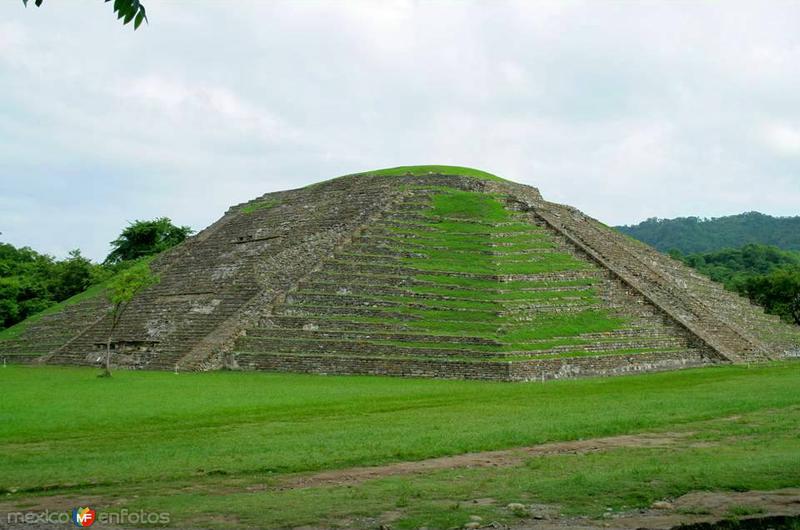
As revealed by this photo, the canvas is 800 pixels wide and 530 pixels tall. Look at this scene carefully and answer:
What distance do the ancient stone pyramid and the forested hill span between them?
330 feet

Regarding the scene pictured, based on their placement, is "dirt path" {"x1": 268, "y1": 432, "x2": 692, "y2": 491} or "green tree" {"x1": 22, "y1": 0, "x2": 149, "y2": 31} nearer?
"green tree" {"x1": 22, "y1": 0, "x2": 149, "y2": 31}

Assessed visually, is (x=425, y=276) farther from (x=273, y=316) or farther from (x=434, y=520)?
(x=434, y=520)

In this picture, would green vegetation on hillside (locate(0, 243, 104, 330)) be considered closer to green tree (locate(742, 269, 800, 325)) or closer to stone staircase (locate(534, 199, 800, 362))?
stone staircase (locate(534, 199, 800, 362))

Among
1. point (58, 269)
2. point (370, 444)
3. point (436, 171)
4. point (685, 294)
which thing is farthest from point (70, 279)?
point (370, 444)

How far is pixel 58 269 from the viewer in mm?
56594

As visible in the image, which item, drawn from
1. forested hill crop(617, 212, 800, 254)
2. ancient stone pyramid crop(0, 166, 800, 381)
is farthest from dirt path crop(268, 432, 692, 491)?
forested hill crop(617, 212, 800, 254)

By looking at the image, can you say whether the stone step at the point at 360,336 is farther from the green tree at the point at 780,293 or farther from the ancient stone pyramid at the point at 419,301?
the green tree at the point at 780,293

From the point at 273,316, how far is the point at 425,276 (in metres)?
7.32

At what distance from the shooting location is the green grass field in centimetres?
965

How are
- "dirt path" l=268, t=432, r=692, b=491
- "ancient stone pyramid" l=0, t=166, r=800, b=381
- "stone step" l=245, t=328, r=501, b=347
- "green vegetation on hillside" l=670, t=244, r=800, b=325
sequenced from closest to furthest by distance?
"dirt path" l=268, t=432, r=692, b=491, "stone step" l=245, t=328, r=501, b=347, "ancient stone pyramid" l=0, t=166, r=800, b=381, "green vegetation on hillside" l=670, t=244, r=800, b=325

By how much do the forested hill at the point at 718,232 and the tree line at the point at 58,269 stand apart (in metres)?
99.7

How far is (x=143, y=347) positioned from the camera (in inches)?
1422

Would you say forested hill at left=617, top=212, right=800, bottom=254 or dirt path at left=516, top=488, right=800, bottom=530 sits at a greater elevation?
forested hill at left=617, top=212, right=800, bottom=254

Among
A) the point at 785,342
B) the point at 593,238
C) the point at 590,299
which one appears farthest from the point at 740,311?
the point at 590,299
